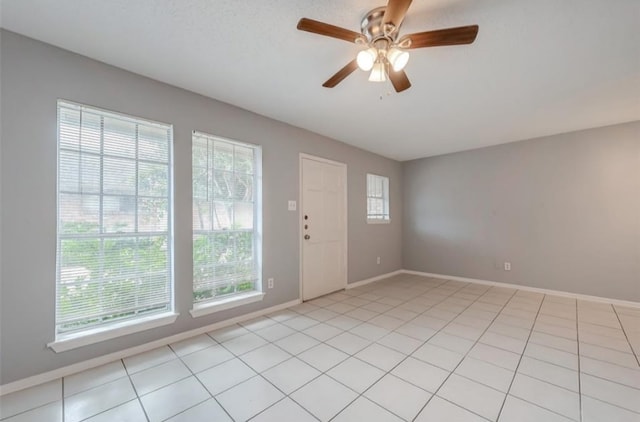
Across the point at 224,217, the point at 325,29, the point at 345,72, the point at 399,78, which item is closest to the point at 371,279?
the point at 224,217

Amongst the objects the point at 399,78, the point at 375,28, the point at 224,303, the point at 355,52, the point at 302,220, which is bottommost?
the point at 224,303

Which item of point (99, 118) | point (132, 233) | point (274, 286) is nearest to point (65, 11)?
point (99, 118)

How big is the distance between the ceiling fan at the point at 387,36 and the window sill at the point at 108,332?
259 centimetres

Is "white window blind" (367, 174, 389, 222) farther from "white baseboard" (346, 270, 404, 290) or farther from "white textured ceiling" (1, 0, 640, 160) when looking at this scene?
"white textured ceiling" (1, 0, 640, 160)

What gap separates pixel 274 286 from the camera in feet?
10.7

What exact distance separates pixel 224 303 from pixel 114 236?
1.22 m

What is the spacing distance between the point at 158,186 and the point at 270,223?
1.28m

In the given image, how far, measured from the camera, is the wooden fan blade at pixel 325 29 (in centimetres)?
140

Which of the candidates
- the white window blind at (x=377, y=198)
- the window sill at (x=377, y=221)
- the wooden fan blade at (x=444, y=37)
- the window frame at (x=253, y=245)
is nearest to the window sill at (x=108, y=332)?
the window frame at (x=253, y=245)

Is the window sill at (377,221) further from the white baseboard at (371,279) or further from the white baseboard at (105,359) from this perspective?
the white baseboard at (105,359)

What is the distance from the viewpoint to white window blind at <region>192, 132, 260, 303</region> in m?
2.71

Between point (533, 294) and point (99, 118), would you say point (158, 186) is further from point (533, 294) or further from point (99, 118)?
point (533, 294)

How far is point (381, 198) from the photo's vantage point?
17.2ft

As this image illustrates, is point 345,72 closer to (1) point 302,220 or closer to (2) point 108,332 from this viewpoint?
(1) point 302,220
